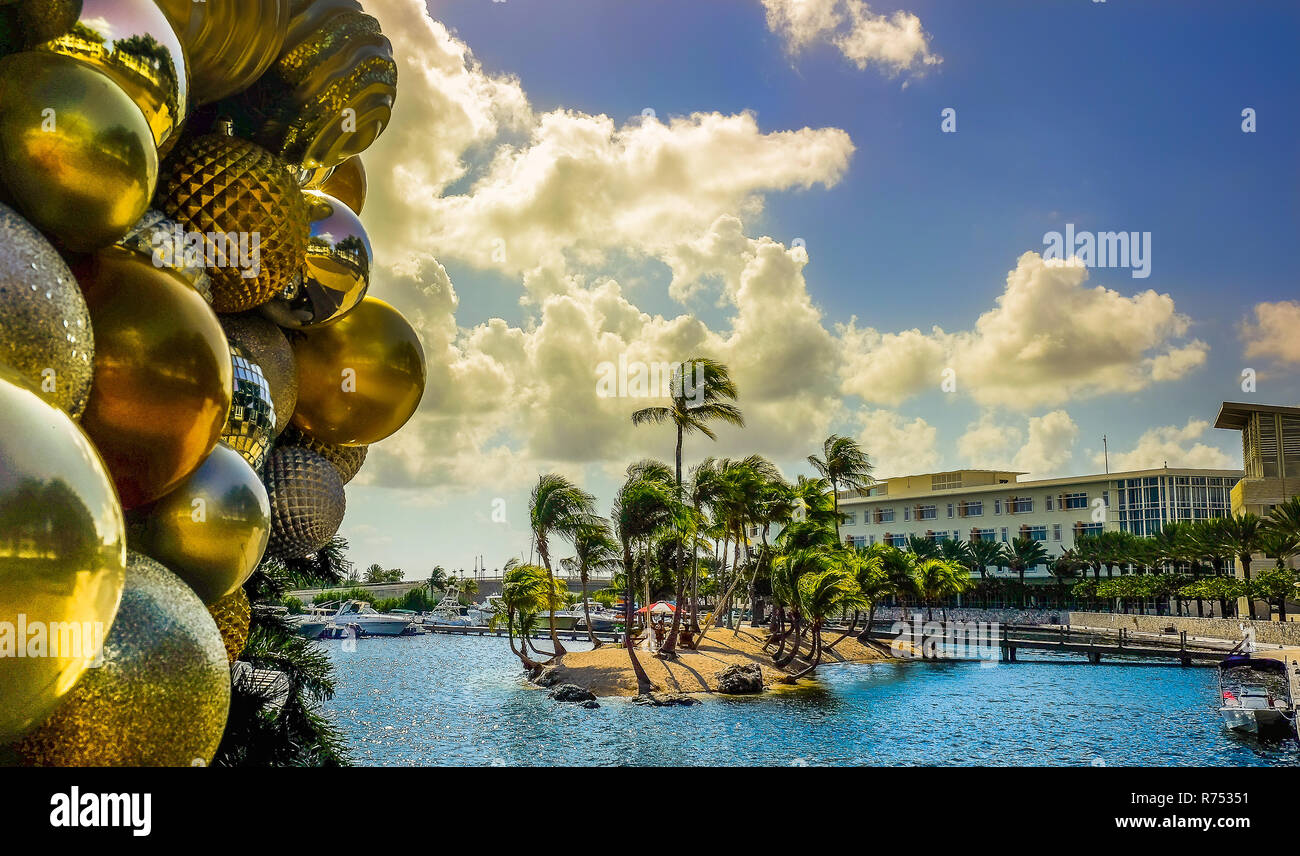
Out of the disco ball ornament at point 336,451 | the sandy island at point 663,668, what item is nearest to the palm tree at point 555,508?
the sandy island at point 663,668

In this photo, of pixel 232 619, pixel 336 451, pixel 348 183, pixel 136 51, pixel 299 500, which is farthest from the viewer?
pixel 348 183

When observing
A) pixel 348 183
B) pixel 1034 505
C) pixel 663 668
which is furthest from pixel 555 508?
pixel 1034 505

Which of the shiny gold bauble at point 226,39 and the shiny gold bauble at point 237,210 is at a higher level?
the shiny gold bauble at point 226,39

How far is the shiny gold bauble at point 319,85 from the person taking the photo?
317cm

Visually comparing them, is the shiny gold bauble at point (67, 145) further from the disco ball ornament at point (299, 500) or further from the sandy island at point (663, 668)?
the sandy island at point (663, 668)

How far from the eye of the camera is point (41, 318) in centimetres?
170

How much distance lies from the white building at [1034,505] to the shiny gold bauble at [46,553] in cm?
6380

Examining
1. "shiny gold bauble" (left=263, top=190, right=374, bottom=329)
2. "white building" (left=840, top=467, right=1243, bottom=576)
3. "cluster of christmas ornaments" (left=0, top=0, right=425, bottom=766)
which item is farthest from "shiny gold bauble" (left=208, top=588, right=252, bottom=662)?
"white building" (left=840, top=467, right=1243, bottom=576)

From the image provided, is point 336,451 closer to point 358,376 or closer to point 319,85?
point 358,376

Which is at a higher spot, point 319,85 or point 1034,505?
point 319,85

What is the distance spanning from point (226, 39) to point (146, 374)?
118 cm
